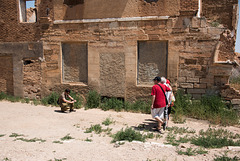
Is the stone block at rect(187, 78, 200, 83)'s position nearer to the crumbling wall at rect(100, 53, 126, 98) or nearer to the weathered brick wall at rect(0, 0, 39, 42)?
the crumbling wall at rect(100, 53, 126, 98)

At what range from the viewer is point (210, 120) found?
21.5ft

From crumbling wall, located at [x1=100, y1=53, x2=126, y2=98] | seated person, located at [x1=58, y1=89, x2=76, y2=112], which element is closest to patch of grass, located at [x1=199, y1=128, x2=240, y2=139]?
crumbling wall, located at [x1=100, y1=53, x2=126, y2=98]

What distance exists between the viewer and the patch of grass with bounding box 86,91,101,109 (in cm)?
834

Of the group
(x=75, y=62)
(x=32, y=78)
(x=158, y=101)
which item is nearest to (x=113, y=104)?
(x=75, y=62)

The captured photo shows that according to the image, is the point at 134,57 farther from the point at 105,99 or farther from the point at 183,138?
the point at 183,138

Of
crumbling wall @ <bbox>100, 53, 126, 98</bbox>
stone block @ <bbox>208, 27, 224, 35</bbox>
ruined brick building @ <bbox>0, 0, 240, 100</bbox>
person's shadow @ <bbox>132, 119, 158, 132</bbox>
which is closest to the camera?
person's shadow @ <bbox>132, 119, 158, 132</bbox>

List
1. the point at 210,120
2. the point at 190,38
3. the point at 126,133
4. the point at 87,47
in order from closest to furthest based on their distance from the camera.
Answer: the point at 126,133 → the point at 210,120 → the point at 190,38 → the point at 87,47

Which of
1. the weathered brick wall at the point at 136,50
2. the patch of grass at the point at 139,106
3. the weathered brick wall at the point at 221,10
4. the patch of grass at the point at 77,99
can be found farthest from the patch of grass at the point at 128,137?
the weathered brick wall at the point at 221,10

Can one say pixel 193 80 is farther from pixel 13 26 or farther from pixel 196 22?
pixel 13 26

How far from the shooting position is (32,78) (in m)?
9.25

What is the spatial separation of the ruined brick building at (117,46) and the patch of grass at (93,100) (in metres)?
0.34

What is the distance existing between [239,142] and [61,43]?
24.5ft

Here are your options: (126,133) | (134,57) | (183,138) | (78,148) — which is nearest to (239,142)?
(183,138)

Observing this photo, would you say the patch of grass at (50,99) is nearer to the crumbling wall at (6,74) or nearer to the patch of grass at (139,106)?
the crumbling wall at (6,74)
